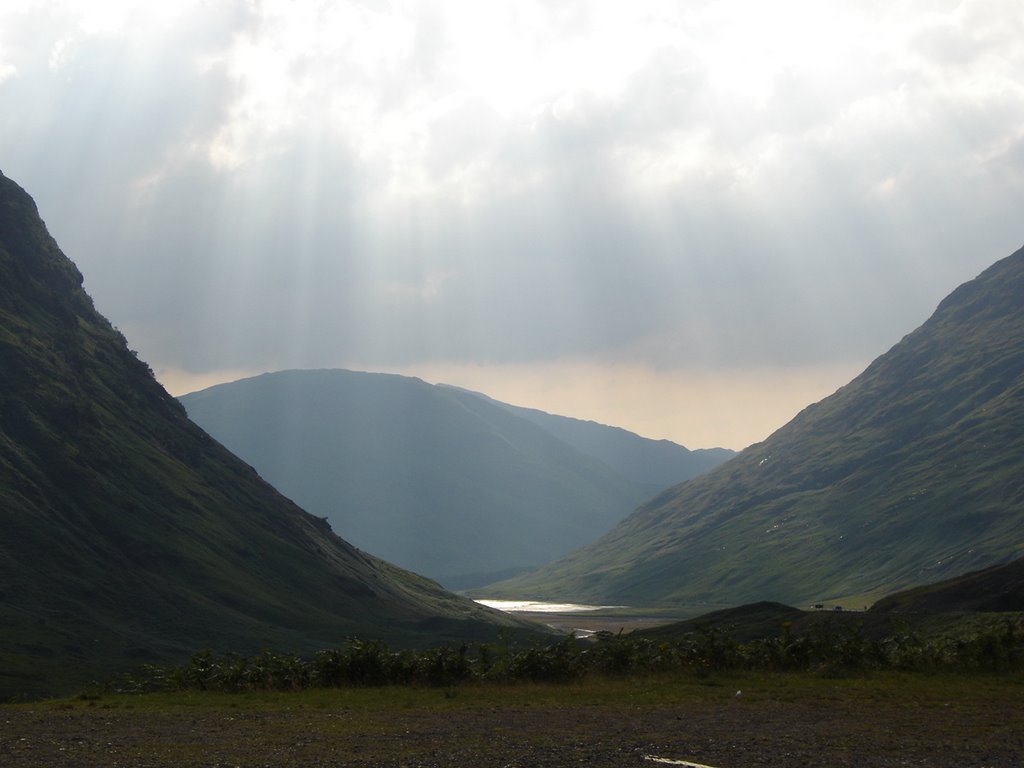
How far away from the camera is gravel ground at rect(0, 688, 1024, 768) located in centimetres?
2164

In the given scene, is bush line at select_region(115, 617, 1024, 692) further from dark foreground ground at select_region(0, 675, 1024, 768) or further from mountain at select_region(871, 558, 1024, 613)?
mountain at select_region(871, 558, 1024, 613)

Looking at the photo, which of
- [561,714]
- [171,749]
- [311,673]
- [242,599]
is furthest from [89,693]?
[242,599]

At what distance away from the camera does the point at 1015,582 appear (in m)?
126

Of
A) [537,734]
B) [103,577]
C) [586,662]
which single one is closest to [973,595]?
[586,662]

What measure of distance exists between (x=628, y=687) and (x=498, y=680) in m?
5.00

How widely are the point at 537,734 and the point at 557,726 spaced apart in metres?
1.43

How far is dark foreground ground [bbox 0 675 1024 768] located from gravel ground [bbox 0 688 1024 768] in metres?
0.05

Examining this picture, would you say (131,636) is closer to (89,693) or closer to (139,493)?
(139,493)

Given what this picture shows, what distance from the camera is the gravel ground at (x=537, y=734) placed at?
21641 mm

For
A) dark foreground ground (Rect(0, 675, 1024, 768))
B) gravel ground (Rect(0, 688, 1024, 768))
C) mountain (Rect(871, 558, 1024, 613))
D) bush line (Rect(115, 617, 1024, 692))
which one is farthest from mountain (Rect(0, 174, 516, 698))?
gravel ground (Rect(0, 688, 1024, 768))

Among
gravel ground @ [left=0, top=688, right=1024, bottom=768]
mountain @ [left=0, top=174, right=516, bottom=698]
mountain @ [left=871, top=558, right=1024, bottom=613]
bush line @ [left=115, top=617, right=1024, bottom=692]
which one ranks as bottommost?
gravel ground @ [left=0, top=688, right=1024, bottom=768]

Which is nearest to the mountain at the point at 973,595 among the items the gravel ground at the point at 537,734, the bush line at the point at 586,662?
A: the bush line at the point at 586,662

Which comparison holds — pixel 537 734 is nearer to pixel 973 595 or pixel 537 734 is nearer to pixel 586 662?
pixel 586 662

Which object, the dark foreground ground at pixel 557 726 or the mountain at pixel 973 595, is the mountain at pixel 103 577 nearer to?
the mountain at pixel 973 595
